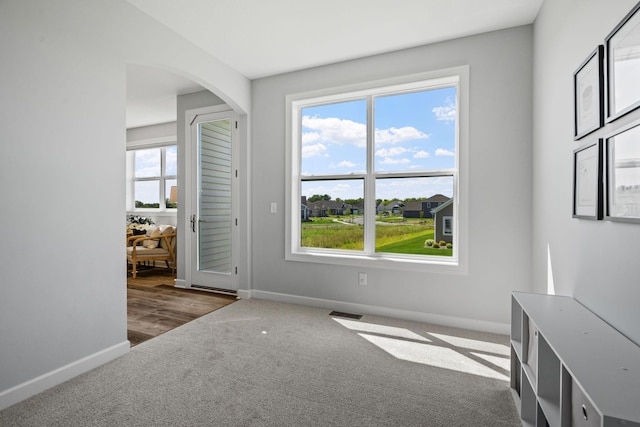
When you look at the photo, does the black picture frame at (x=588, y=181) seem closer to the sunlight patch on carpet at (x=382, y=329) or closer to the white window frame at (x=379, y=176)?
the white window frame at (x=379, y=176)

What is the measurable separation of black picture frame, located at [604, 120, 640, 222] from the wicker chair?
5565mm

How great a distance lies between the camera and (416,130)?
3332 mm

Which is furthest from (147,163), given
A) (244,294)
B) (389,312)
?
(389,312)

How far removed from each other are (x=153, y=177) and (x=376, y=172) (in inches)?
188

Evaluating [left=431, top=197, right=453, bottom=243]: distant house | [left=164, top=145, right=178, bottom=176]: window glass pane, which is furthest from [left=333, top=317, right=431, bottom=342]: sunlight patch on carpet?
[left=164, top=145, right=178, bottom=176]: window glass pane

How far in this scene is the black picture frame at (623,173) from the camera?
125cm

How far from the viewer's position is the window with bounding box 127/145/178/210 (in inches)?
246

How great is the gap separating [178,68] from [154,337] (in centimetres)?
234

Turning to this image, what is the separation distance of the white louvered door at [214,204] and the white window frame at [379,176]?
0.85 meters

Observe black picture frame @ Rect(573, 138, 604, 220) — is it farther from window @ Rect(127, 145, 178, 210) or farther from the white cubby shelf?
window @ Rect(127, 145, 178, 210)

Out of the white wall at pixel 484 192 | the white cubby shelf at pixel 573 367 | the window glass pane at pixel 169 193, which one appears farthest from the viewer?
the window glass pane at pixel 169 193

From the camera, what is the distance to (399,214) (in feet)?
11.1

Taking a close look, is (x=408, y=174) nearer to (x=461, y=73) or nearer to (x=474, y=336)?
(x=461, y=73)

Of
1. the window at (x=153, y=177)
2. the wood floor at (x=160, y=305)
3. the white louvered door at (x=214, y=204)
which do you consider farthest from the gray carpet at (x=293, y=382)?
the window at (x=153, y=177)
